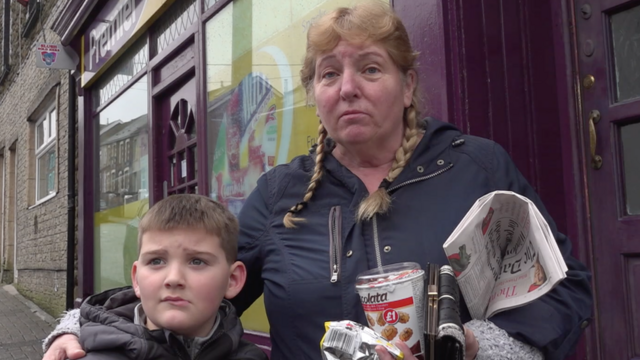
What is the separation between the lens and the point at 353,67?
70.6 inches

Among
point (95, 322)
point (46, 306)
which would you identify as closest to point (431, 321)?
point (95, 322)

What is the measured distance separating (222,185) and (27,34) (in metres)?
9.04

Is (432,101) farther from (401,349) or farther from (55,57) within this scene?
(55,57)

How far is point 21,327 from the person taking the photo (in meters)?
8.10

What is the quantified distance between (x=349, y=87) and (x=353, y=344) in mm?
787

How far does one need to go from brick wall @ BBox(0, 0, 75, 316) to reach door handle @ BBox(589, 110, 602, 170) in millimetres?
7466

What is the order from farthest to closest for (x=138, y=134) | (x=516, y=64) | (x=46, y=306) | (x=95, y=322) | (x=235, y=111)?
(x=46, y=306) → (x=138, y=134) → (x=235, y=111) → (x=516, y=64) → (x=95, y=322)

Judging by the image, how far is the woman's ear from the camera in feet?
6.19

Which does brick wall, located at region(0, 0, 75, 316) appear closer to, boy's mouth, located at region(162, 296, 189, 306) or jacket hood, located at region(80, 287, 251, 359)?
jacket hood, located at region(80, 287, 251, 359)

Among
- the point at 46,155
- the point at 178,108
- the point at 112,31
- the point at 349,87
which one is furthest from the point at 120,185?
the point at 349,87

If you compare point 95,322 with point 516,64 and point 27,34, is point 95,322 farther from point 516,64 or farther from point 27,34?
point 27,34

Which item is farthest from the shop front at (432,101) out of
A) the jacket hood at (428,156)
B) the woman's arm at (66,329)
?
the woman's arm at (66,329)

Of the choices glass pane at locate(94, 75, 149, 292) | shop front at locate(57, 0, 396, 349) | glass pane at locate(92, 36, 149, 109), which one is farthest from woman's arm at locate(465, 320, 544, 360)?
glass pane at locate(92, 36, 149, 109)

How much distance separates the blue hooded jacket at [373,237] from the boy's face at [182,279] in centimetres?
16
